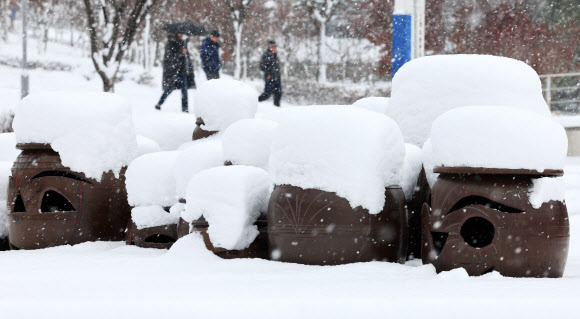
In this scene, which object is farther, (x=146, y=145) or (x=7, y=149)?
(x=7, y=149)

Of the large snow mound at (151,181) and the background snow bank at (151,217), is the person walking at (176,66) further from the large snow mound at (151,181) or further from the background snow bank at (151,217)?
the background snow bank at (151,217)

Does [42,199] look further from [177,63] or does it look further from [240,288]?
[177,63]

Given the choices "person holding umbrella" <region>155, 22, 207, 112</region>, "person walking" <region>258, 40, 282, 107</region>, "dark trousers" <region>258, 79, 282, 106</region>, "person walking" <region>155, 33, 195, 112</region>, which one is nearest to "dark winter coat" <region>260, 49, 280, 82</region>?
"person walking" <region>258, 40, 282, 107</region>

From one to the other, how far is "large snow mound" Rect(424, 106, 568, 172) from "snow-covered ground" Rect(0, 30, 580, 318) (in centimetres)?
59

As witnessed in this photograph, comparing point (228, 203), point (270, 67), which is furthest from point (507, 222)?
point (270, 67)

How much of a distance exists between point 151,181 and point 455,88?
224 cm

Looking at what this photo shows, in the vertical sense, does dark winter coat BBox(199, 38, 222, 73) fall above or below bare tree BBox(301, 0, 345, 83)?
below

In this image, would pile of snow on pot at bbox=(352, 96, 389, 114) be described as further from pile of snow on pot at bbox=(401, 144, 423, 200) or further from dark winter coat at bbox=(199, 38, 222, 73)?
dark winter coat at bbox=(199, 38, 222, 73)

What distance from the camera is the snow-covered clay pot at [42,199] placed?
205 inches

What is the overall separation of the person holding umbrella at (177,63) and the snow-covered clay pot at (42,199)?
1103 cm

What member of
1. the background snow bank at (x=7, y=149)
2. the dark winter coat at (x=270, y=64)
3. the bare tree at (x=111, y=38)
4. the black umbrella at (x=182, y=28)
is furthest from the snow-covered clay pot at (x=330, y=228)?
the dark winter coat at (x=270, y=64)

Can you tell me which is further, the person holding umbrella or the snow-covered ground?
the person holding umbrella

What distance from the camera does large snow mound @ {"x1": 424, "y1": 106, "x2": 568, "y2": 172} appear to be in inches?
144

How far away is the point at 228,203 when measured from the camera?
438cm
